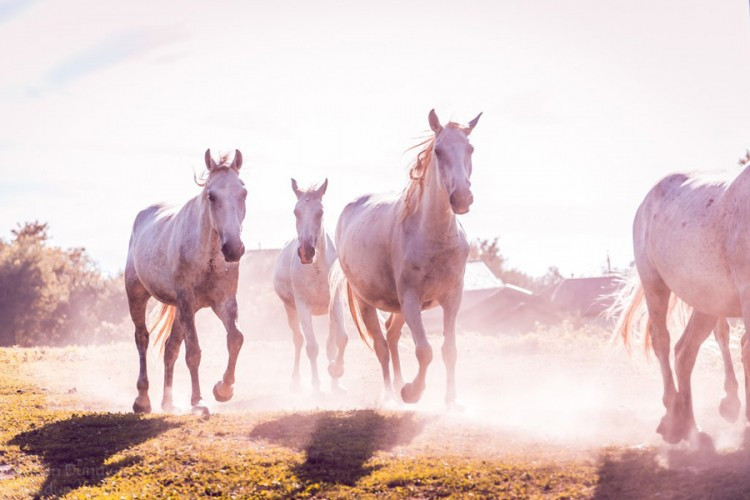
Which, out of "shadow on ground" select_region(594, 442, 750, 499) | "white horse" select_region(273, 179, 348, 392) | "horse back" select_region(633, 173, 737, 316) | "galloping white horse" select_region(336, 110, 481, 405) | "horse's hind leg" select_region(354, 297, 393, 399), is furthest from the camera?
"white horse" select_region(273, 179, 348, 392)

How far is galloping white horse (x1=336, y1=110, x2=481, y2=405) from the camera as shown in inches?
412

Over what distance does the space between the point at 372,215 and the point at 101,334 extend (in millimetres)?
43642

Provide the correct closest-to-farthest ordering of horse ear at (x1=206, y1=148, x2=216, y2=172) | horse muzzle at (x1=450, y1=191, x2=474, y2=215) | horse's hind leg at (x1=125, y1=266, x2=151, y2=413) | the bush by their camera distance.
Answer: horse muzzle at (x1=450, y1=191, x2=474, y2=215) → horse ear at (x1=206, y1=148, x2=216, y2=172) → horse's hind leg at (x1=125, y1=266, x2=151, y2=413) → the bush

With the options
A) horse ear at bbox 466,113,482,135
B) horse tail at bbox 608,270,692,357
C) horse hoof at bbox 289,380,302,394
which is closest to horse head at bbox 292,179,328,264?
horse ear at bbox 466,113,482,135

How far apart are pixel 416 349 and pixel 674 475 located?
3.69 m

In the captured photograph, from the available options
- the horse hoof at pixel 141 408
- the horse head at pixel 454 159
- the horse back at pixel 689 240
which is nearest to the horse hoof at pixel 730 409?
the horse back at pixel 689 240

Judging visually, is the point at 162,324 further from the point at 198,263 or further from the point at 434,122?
the point at 434,122

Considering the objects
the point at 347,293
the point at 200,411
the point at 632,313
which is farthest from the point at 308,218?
the point at 632,313

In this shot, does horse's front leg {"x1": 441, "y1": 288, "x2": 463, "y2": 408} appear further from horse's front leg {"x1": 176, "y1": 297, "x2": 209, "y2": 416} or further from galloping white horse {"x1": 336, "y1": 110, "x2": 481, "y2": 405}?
horse's front leg {"x1": 176, "y1": 297, "x2": 209, "y2": 416}

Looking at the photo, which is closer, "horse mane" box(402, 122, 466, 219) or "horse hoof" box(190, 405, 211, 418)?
"horse mane" box(402, 122, 466, 219)

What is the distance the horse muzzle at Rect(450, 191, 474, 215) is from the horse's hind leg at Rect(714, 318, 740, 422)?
161 inches

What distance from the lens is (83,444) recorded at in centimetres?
1046

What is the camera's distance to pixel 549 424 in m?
11.9

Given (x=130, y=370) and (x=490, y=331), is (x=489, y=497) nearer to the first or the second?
(x=130, y=370)
